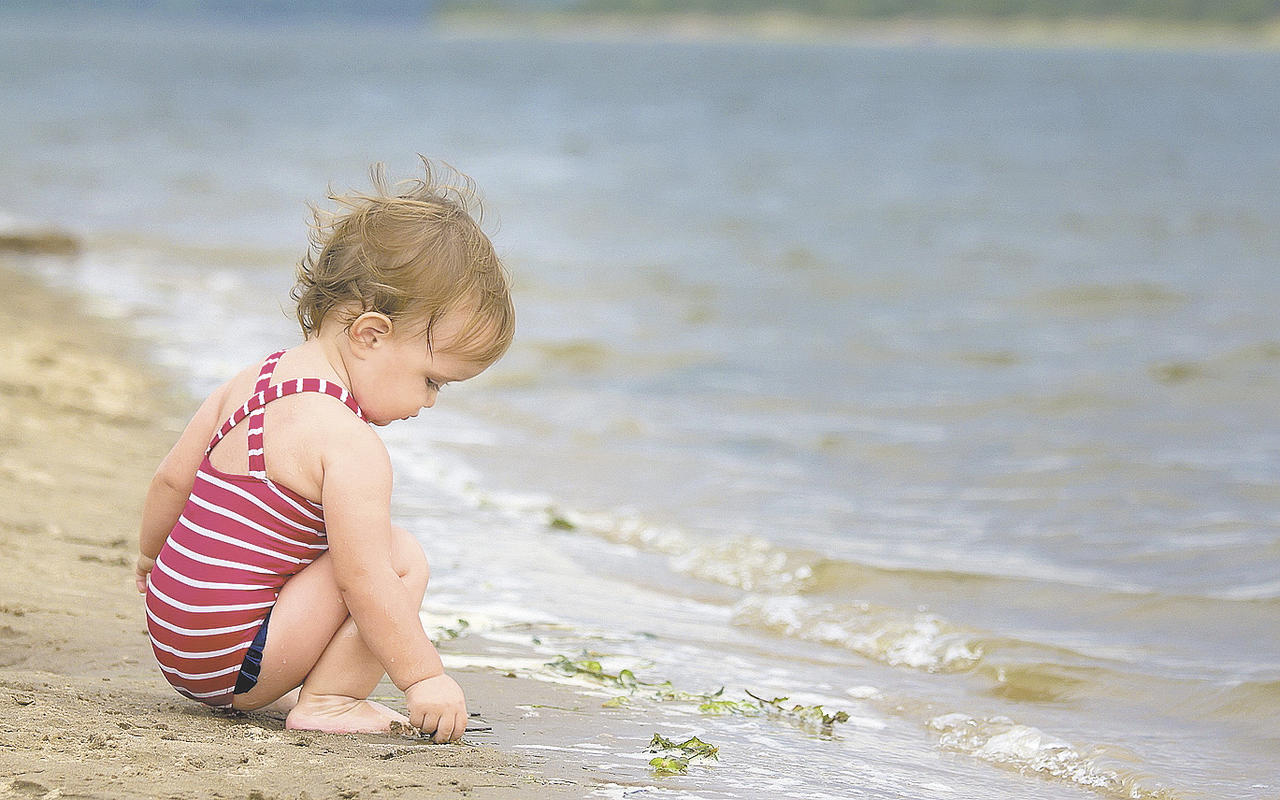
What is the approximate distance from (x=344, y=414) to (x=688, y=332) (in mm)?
6887

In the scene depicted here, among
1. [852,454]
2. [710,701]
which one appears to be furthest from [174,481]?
[852,454]

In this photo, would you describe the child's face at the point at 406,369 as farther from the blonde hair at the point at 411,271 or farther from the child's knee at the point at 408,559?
the child's knee at the point at 408,559

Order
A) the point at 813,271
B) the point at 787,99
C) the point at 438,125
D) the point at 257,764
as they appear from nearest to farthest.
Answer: the point at 257,764 → the point at 813,271 → the point at 438,125 → the point at 787,99

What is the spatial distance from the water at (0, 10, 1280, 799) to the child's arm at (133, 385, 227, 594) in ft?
2.23

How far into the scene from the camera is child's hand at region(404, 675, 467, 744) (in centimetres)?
246

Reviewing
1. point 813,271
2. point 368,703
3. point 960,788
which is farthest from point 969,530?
point 813,271

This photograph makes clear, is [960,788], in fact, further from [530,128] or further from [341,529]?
[530,128]

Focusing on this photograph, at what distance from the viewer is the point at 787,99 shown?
4591cm

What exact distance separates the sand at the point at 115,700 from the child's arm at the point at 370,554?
18 centimetres

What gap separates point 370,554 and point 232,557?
248mm

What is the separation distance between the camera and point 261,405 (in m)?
2.44

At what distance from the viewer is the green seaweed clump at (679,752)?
2.54 metres

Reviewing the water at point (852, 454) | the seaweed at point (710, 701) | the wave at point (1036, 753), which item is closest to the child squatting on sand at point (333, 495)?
the water at point (852, 454)

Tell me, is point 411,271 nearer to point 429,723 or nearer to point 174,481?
point 174,481
